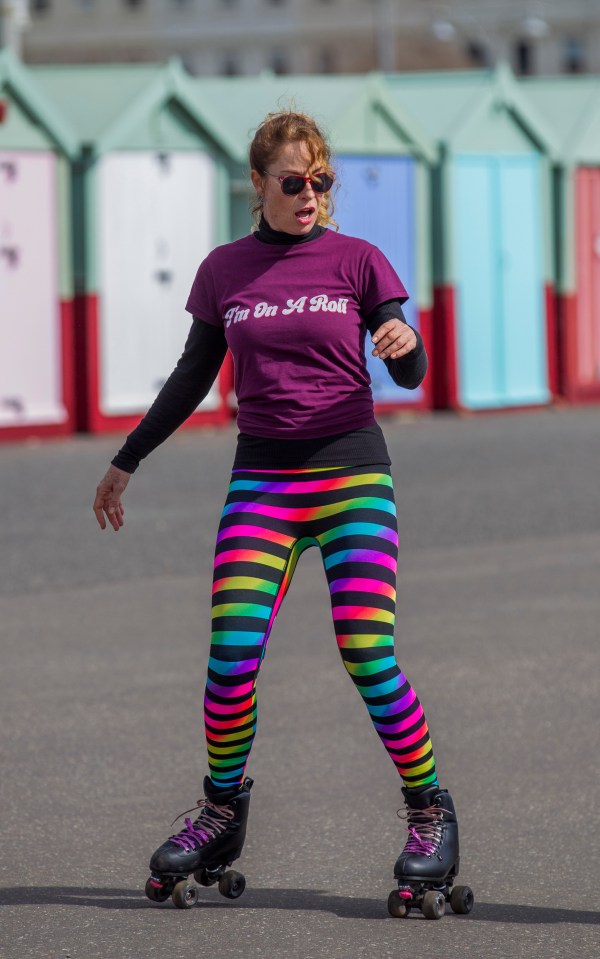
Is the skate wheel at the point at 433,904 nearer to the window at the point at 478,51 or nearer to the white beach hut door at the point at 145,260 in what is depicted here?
the white beach hut door at the point at 145,260

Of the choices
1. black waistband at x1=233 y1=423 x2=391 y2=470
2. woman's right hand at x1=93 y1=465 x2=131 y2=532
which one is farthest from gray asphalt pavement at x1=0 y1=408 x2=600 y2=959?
black waistband at x1=233 y1=423 x2=391 y2=470

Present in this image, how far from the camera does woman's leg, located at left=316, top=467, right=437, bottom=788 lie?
3.96 meters

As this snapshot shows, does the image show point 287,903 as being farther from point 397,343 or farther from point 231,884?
point 397,343

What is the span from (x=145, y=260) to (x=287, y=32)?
83.3 meters

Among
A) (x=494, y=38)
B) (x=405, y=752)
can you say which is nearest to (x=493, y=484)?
(x=405, y=752)

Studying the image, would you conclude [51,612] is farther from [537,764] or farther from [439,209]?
[439,209]

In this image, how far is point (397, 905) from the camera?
3.92m

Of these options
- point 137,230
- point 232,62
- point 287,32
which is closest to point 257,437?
point 137,230

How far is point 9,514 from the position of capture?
433 inches

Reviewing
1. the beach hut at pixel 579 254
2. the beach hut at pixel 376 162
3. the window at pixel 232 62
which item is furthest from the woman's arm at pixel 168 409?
the window at pixel 232 62

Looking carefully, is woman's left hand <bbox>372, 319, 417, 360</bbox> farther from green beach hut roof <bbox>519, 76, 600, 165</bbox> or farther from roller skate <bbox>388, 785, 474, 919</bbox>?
green beach hut roof <bbox>519, 76, 600, 165</bbox>

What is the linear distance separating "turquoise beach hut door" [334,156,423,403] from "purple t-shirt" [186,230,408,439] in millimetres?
13151

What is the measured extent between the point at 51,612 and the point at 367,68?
79.0 metres

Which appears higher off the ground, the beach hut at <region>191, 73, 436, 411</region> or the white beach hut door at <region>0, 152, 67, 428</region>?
the beach hut at <region>191, 73, 436, 411</region>
